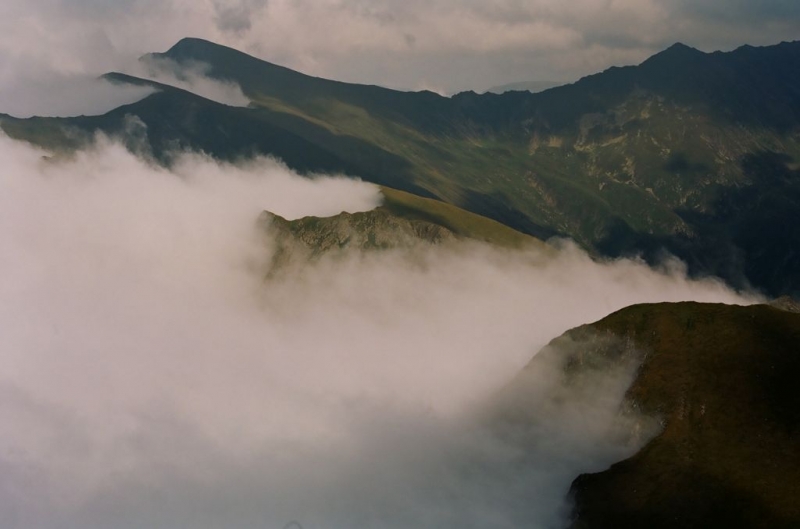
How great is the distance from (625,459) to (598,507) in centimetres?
2060

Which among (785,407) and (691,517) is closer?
(691,517)

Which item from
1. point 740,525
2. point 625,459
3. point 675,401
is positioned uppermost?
point 675,401

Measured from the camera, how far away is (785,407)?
182 metres

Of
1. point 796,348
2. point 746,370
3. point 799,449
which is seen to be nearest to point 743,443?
point 799,449

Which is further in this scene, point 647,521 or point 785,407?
point 785,407

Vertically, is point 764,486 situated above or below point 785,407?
below

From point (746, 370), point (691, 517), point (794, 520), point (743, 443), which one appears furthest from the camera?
point (746, 370)

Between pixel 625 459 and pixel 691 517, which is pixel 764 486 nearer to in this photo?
pixel 691 517

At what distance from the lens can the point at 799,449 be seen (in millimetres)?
170250

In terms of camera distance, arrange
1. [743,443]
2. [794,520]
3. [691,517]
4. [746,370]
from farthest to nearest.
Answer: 1. [746,370]
2. [743,443]
3. [691,517]
4. [794,520]

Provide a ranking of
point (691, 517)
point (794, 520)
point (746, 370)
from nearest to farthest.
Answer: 1. point (794, 520)
2. point (691, 517)
3. point (746, 370)

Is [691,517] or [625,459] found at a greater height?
[625,459]

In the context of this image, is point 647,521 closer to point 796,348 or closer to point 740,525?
point 740,525

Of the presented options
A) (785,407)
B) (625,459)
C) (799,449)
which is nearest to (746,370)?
(785,407)
